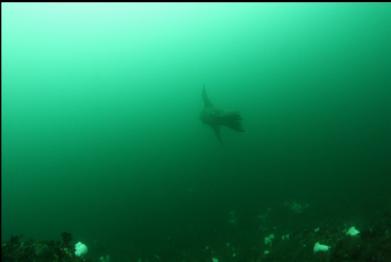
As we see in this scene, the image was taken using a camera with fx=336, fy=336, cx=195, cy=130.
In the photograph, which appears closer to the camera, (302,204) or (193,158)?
(302,204)

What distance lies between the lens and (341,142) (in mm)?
17391

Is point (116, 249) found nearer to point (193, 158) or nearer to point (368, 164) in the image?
point (193, 158)

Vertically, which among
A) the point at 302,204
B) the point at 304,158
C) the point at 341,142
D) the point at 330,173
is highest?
the point at 341,142

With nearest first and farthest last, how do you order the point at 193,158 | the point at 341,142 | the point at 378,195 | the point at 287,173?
1. the point at 378,195
2. the point at 287,173
3. the point at 341,142
4. the point at 193,158

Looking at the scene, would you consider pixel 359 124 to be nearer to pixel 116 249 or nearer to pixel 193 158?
pixel 193 158

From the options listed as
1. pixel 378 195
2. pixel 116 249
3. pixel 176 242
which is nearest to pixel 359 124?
pixel 378 195

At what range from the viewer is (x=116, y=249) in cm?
1477

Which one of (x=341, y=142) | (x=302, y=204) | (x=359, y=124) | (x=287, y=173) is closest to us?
(x=302, y=204)

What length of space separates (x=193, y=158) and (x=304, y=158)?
23.3ft

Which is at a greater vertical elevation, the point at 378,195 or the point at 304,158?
the point at 304,158

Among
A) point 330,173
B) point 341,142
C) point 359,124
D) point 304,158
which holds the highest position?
point 359,124

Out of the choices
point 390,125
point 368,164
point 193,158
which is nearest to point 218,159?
point 193,158

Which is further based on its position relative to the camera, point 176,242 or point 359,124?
point 359,124

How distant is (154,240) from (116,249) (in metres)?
1.81
